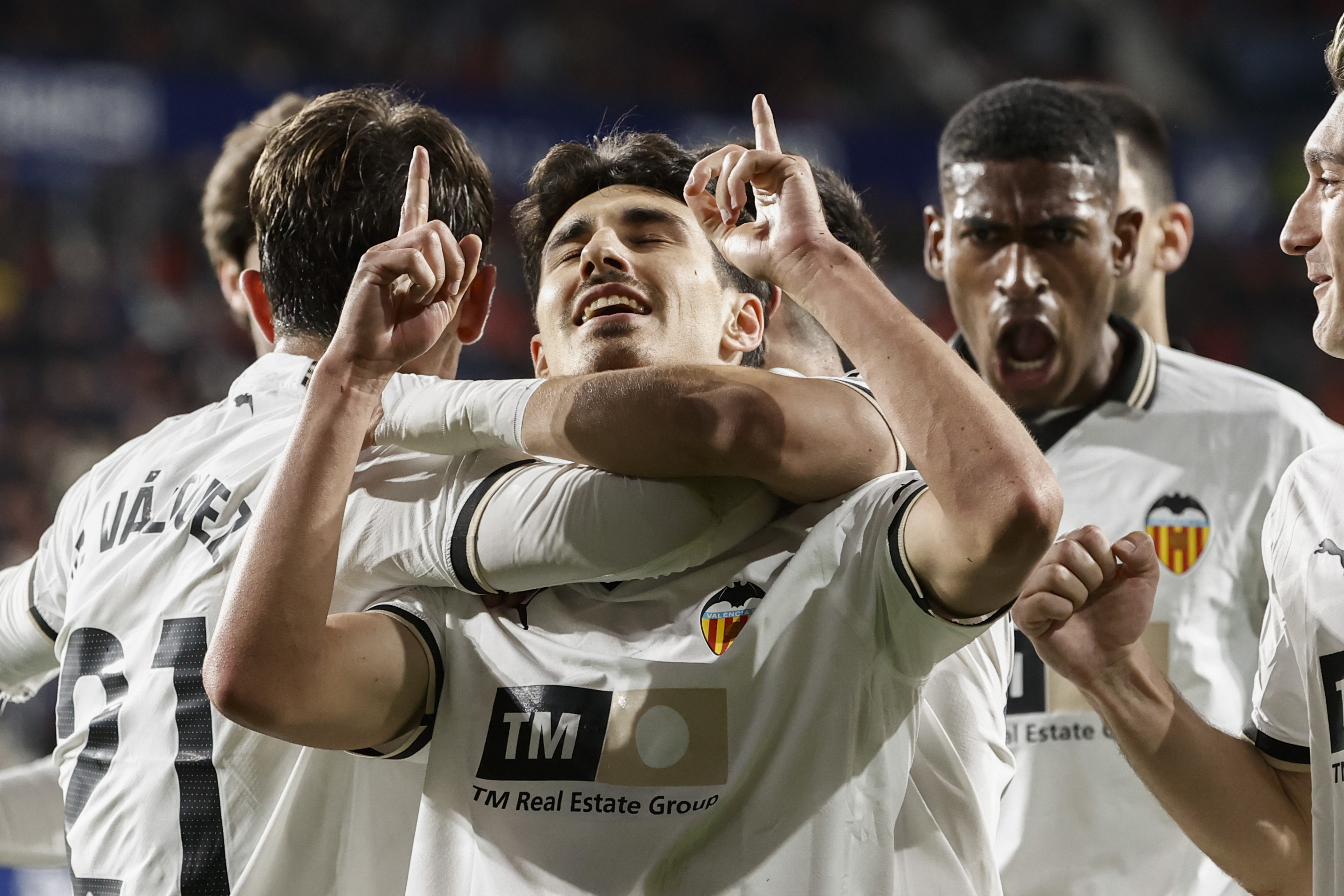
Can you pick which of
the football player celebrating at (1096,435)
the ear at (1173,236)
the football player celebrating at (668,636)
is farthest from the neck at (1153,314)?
the football player celebrating at (668,636)

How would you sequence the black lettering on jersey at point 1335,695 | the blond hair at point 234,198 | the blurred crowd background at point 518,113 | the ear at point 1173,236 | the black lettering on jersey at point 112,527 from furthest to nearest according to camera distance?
the blurred crowd background at point 518,113
the ear at point 1173,236
the blond hair at point 234,198
the black lettering on jersey at point 112,527
the black lettering on jersey at point 1335,695

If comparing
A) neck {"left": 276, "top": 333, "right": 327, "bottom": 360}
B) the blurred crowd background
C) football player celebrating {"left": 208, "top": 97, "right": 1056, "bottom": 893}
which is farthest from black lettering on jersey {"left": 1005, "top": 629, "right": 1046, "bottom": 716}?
the blurred crowd background

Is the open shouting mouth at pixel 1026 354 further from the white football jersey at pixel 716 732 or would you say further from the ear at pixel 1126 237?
the white football jersey at pixel 716 732

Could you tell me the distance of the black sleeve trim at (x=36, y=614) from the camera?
2.80 meters

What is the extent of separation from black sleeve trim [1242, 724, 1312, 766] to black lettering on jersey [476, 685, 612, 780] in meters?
1.07

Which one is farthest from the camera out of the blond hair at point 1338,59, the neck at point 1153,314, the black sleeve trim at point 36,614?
the neck at point 1153,314

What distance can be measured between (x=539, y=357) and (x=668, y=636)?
809 mm

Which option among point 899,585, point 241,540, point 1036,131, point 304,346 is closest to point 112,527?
point 241,540

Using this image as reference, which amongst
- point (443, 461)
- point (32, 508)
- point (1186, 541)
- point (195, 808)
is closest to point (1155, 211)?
point (1186, 541)

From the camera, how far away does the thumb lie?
2.15 metres

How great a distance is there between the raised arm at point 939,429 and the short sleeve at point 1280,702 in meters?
0.65

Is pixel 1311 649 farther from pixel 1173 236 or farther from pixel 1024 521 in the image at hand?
pixel 1173 236

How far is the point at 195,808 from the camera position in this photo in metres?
2.27

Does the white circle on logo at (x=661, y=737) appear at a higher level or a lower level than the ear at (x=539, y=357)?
lower
